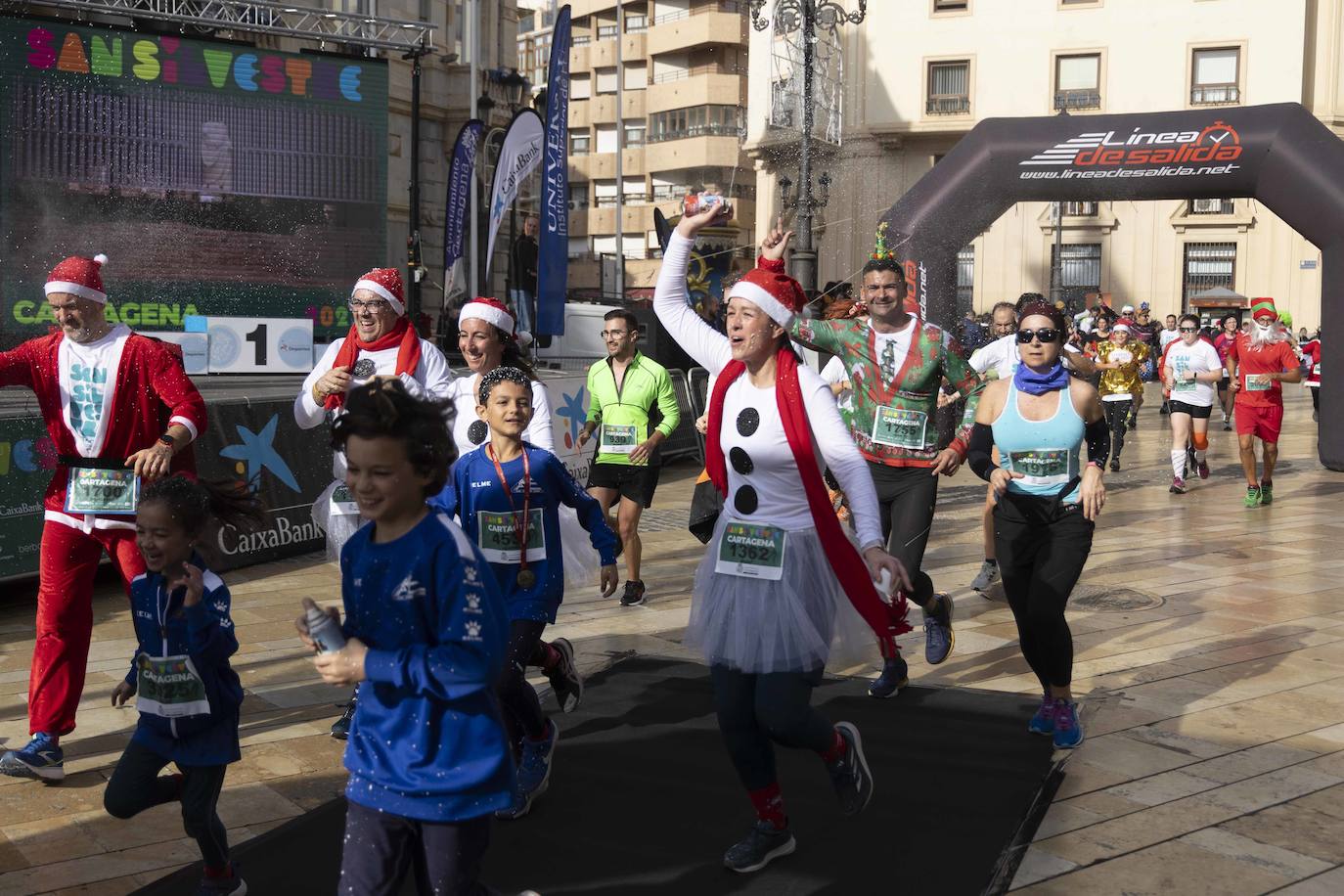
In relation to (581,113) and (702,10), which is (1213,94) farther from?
(581,113)

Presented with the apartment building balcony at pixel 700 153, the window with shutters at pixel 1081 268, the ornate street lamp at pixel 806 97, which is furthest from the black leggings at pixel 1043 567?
the apartment building balcony at pixel 700 153

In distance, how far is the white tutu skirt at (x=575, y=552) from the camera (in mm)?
5625

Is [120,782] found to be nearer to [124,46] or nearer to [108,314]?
[108,314]

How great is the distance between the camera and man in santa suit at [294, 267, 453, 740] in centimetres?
566

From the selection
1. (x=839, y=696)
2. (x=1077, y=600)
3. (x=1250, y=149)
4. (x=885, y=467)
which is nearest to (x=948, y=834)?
(x=839, y=696)

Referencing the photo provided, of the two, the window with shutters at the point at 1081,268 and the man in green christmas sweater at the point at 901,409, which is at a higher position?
the window with shutters at the point at 1081,268

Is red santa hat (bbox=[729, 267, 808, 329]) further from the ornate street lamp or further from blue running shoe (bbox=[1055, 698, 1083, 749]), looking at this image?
the ornate street lamp

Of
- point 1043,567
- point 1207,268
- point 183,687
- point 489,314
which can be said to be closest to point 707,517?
point 489,314

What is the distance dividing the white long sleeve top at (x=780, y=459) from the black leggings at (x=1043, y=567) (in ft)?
5.25

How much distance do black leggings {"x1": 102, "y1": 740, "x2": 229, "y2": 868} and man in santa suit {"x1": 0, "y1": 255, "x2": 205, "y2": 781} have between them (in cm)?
140

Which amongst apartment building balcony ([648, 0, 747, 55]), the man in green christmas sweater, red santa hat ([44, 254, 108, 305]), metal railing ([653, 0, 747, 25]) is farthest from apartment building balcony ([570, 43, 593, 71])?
red santa hat ([44, 254, 108, 305])

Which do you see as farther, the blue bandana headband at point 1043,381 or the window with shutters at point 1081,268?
the window with shutters at point 1081,268

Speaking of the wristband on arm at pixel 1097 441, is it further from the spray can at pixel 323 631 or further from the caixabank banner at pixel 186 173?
the caixabank banner at pixel 186 173

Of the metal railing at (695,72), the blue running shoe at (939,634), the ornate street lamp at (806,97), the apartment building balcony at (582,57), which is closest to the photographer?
the blue running shoe at (939,634)
